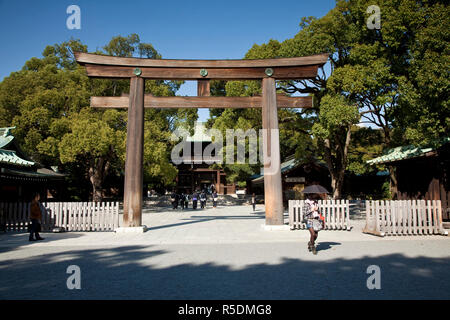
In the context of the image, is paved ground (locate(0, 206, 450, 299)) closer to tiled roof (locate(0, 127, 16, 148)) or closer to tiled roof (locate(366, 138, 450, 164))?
tiled roof (locate(366, 138, 450, 164))

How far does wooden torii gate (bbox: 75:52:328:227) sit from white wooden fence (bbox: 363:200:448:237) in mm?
3282

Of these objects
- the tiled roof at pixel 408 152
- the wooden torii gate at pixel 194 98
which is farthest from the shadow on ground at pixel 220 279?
the tiled roof at pixel 408 152

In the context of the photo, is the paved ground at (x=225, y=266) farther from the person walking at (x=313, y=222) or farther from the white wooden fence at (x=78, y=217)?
the white wooden fence at (x=78, y=217)

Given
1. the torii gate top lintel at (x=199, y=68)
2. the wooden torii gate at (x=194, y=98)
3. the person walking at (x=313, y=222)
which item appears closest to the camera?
the person walking at (x=313, y=222)

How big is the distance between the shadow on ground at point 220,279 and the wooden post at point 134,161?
358 centimetres

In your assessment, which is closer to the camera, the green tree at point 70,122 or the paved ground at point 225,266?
the paved ground at point 225,266

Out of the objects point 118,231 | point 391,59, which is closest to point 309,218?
point 118,231

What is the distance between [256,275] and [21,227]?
11.1 metres

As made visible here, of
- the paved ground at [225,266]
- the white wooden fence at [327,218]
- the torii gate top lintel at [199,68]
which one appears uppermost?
the torii gate top lintel at [199,68]

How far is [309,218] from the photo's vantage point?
7.11 meters

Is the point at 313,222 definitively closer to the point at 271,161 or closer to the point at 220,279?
the point at 220,279

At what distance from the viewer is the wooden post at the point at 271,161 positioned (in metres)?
10.7

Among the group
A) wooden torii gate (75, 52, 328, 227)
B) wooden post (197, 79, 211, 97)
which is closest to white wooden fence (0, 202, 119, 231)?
wooden torii gate (75, 52, 328, 227)
